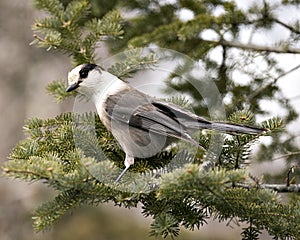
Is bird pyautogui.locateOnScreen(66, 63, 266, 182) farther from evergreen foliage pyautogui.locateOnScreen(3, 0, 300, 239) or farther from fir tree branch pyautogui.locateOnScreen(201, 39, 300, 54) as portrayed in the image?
fir tree branch pyautogui.locateOnScreen(201, 39, 300, 54)

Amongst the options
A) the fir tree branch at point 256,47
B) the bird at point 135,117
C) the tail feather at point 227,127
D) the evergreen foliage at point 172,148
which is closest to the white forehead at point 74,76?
the bird at point 135,117

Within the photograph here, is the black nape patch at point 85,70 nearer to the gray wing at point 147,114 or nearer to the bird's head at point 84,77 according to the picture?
the bird's head at point 84,77

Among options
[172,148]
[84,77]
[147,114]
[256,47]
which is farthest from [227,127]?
[256,47]

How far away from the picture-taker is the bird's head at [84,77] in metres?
2.76

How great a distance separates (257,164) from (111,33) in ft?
4.03

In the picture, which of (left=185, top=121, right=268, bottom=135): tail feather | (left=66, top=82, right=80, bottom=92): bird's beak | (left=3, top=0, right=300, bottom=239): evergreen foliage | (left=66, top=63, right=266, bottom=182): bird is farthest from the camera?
(left=66, top=82, right=80, bottom=92): bird's beak

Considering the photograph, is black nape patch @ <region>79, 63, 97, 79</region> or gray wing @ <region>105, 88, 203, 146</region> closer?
gray wing @ <region>105, 88, 203, 146</region>

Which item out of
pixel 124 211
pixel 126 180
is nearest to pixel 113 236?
pixel 124 211

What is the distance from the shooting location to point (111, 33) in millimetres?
2822

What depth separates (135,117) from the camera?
8.67ft

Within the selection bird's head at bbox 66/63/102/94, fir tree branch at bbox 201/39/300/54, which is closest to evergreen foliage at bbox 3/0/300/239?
fir tree branch at bbox 201/39/300/54

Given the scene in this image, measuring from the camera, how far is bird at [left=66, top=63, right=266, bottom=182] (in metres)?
2.38

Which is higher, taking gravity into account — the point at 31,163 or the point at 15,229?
the point at 15,229

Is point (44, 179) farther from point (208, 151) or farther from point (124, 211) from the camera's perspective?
point (124, 211)
